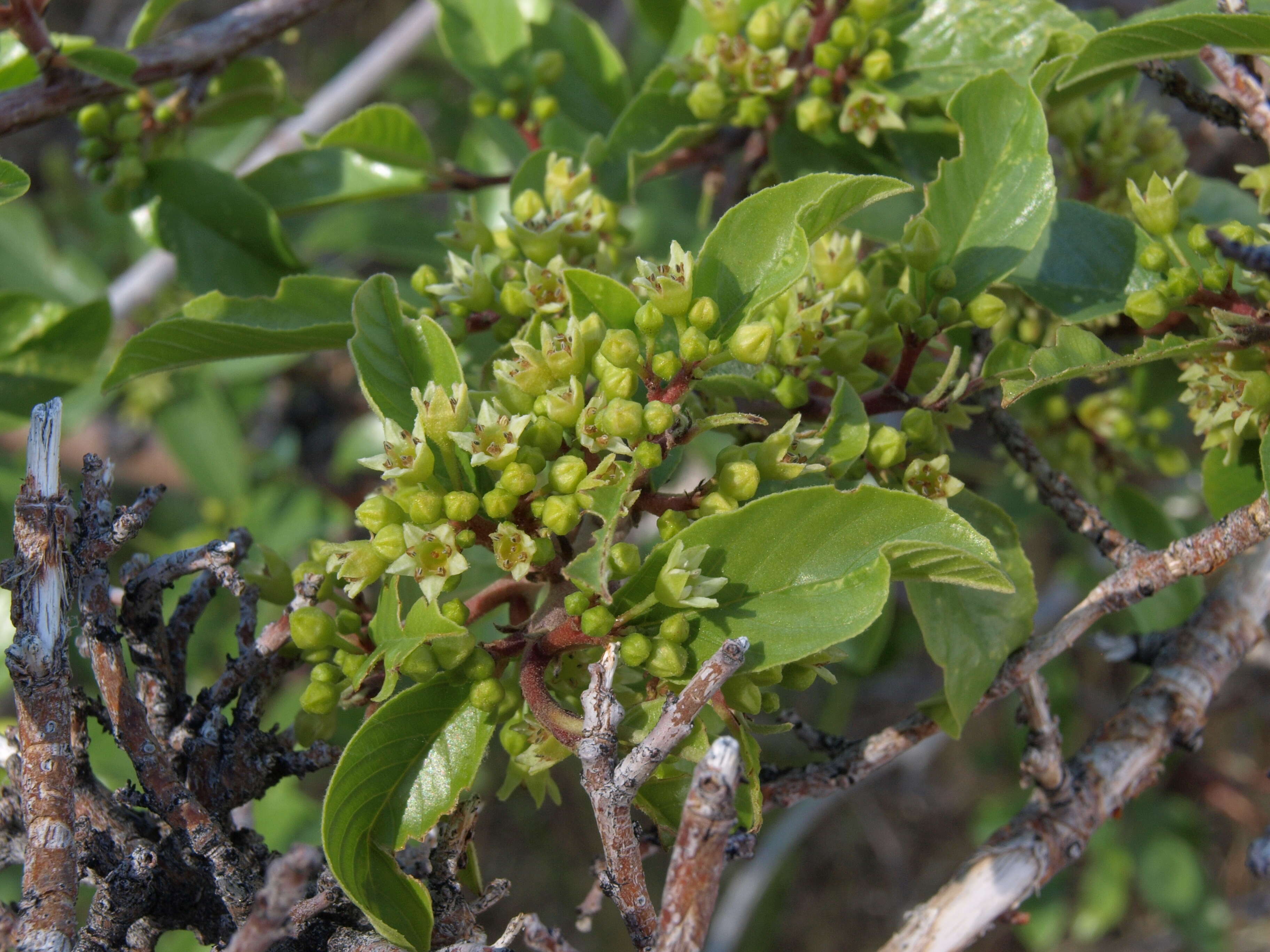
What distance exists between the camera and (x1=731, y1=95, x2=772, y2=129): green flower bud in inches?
87.3

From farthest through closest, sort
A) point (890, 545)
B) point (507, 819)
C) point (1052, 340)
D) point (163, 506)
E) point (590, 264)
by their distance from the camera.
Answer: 1. point (507, 819)
2. point (163, 506)
3. point (1052, 340)
4. point (590, 264)
5. point (890, 545)

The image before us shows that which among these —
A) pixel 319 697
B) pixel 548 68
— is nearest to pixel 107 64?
pixel 548 68

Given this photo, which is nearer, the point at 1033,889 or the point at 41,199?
the point at 1033,889

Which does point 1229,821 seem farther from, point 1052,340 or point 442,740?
point 442,740

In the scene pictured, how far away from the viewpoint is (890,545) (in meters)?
1.38

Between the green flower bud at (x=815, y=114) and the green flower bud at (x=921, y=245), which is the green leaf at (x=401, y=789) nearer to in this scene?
the green flower bud at (x=921, y=245)

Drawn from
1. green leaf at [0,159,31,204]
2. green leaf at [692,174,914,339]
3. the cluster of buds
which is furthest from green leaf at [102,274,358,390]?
the cluster of buds

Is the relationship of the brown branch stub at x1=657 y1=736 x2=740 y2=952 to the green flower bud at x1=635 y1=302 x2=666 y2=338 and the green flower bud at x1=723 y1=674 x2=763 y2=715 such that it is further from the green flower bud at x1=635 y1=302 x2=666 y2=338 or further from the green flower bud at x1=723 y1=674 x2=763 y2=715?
the green flower bud at x1=635 y1=302 x2=666 y2=338

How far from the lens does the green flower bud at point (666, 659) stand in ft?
4.62

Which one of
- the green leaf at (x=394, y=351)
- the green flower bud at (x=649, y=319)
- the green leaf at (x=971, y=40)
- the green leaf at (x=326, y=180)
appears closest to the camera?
the green flower bud at (x=649, y=319)

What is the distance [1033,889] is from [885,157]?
5.30ft

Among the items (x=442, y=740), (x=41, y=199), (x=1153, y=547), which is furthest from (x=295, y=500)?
(x=41, y=199)

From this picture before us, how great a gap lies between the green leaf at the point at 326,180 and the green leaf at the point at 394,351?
1.05m

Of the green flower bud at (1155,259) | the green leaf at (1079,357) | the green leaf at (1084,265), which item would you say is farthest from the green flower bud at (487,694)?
the green flower bud at (1155,259)
